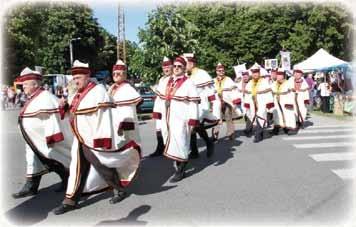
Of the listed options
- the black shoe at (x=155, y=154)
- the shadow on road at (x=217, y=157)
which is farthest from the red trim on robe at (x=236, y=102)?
the black shoe at (x=155, y=154)

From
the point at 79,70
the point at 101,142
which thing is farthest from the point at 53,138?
the point at 79,70

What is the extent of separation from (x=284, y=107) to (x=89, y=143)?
307 inches

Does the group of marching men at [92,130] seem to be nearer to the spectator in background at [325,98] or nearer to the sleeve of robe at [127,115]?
the sleeve of robe at [127,115]

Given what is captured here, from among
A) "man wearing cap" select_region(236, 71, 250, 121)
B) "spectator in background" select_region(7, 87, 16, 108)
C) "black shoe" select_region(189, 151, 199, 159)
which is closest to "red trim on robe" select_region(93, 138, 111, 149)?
"black shoe" select_region(189, 151, 199, 159)

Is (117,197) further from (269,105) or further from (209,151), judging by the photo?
(269,105)

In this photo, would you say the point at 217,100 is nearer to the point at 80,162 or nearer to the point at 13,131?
the point at 80,162

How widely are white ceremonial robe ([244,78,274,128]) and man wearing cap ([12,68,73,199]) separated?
5750 millimetres

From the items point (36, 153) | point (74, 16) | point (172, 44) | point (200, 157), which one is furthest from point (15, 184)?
point (74, 16)

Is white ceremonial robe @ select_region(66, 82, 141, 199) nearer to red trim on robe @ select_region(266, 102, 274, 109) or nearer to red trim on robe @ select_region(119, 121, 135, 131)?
red trim on robe @ select_region(119, 121, 135, 131)

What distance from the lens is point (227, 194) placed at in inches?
262

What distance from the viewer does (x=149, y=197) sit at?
6.59 m

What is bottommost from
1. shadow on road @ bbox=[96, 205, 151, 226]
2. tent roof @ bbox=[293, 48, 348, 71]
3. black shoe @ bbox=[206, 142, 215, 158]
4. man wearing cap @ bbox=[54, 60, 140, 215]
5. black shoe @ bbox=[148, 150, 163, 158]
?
shadow on road @ bbox=[96, 205, 151, 226]

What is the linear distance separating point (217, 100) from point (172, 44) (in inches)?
250

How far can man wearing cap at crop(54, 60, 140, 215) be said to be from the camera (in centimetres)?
604
